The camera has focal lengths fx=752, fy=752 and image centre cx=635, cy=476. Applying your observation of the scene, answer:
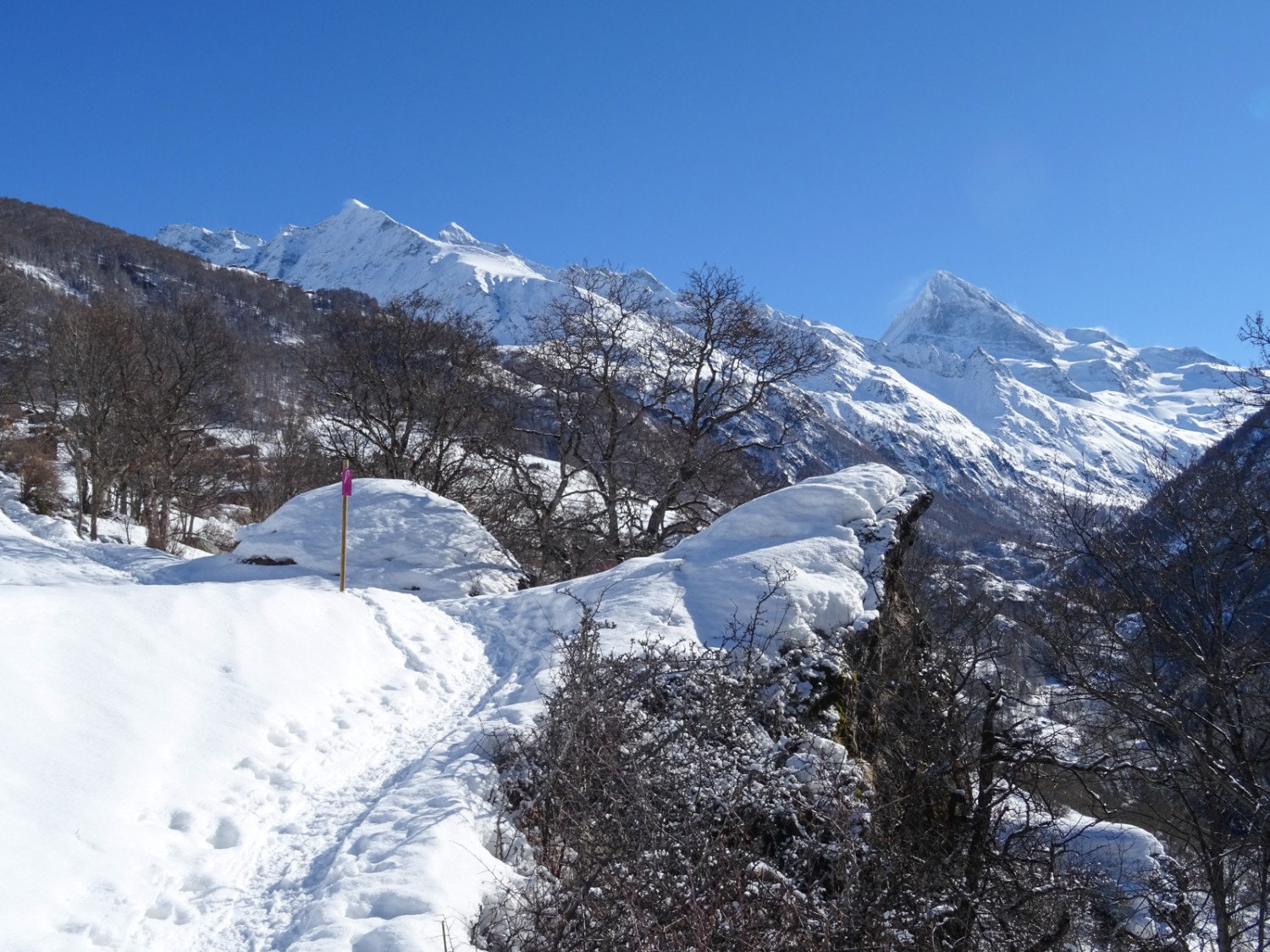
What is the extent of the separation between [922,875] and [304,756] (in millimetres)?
4649

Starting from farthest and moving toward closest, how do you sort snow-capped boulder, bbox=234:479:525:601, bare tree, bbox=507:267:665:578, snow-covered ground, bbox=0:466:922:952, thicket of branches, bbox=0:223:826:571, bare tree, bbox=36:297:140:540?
bare tree, bbox=36:297:140:540
thicket of branches, bbox=0:223:826:571
bare tree, bbox=507:267:665:578
snow-capped boulder, bbox=234:479:525:601
snow-covered ground, bbox=0:466:922:952

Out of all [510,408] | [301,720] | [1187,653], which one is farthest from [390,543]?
[1187,653]

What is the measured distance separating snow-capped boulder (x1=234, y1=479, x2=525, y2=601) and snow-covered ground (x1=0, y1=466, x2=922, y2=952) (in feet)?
1.18

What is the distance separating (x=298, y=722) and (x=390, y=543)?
19.9 ft

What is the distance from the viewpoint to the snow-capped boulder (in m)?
11.5

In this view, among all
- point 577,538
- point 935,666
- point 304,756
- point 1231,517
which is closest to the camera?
point 304,756

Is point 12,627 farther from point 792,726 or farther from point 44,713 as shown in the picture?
point 792,726

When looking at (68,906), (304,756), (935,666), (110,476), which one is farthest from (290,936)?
(110,476)

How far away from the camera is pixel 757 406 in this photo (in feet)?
64.4

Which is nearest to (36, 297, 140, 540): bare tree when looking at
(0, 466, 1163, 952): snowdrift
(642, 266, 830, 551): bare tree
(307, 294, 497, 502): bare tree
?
(307, 294, 497, 502): bare tree

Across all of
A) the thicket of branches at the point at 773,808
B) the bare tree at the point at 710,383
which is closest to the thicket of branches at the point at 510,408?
the bare tree at the point at 710,383

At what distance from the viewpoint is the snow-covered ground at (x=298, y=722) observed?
397 cm

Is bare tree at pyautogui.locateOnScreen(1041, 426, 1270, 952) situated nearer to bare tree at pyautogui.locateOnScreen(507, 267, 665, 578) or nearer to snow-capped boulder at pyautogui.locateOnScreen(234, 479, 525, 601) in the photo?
→ bare tree at pyautogui.locateOnScreen(507, 267, 665, 578)

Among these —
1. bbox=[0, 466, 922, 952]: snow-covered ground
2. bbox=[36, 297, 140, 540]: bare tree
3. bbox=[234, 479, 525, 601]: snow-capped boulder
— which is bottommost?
bbox=[0, 466, 922, 952]: snow-covered ground
